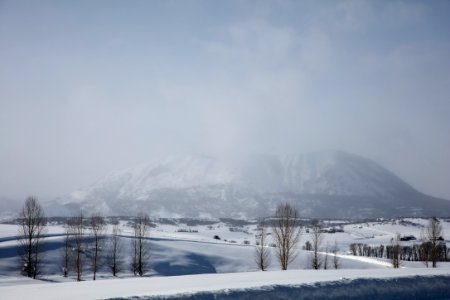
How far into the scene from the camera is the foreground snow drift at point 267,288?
1789cm

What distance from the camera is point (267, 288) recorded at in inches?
792

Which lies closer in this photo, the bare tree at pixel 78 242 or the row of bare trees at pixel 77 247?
the row of bare trees at pixel 77 247

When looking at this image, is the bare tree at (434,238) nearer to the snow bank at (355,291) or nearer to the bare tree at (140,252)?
the snow bank at (355,291)

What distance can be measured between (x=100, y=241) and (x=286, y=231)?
185 ft

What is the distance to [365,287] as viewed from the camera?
2261cm

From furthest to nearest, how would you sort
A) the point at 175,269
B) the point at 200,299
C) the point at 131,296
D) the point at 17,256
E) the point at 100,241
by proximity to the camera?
the point at 100,241, the point at 175,269, the point at 17,256, the point at 200,299, the point at 131,296

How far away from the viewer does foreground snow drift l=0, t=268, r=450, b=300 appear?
58.7ft

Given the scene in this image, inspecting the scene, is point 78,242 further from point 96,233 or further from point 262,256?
point 262,256

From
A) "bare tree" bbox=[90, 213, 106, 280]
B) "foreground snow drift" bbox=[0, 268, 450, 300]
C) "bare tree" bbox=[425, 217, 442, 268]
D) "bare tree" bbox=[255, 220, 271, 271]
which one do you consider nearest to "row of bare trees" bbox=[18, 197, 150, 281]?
"bare tree" bbox=[90, 213, 106, 280]

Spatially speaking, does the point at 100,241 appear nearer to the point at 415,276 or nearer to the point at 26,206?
the point at 26,206

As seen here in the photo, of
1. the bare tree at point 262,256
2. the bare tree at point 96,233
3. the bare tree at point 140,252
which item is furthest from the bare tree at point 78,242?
the bare tree at point 262,256

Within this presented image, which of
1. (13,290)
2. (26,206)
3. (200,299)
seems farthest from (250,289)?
(26,206)

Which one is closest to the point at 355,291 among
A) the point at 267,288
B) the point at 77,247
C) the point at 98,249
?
the point at 267,288

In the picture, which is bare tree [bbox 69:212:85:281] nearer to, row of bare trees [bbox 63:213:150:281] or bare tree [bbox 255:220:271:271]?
row of bare trees [bbox 63:213:150:281]
